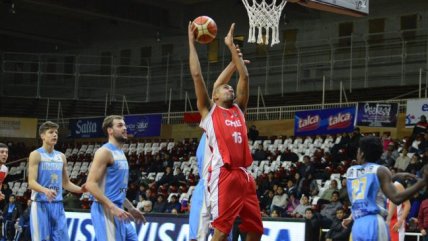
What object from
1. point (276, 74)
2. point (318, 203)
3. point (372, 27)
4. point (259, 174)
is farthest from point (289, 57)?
point (318, 203)

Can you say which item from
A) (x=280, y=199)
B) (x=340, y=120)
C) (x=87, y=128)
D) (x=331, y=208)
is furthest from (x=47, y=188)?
(x=87, y=128)

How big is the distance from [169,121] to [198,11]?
7.45 m

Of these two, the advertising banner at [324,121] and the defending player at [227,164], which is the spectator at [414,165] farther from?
the defending player at [227,164]

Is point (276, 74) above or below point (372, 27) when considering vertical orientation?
below

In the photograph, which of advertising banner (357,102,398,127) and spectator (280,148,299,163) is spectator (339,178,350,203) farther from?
advertising banner (357,102,398,127)

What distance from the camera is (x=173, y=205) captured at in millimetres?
20719

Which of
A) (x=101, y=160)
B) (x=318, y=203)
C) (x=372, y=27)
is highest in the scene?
(x=372, y=27)

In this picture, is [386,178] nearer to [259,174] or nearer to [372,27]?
[259,174]

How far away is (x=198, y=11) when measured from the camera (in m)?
36.8

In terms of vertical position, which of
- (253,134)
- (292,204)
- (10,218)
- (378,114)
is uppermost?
(378,114)

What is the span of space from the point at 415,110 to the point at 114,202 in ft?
52.7

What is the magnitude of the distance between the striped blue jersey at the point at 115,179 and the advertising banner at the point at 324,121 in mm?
15924

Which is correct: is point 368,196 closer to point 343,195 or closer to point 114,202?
point 114,202

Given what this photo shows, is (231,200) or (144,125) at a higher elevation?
(144,125)
